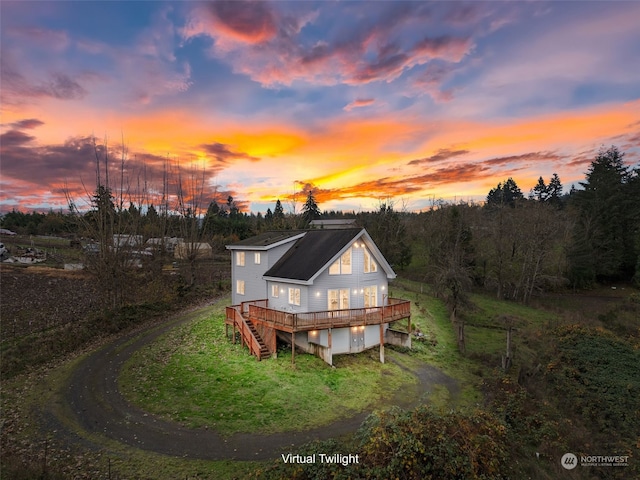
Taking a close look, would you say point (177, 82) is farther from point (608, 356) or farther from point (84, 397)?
point (608, 356)

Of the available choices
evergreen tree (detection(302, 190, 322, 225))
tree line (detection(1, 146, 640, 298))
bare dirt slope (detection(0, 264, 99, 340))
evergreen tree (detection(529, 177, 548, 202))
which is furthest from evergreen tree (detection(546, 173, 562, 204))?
bare dirt slope (detection(0, 264, 99, 340))

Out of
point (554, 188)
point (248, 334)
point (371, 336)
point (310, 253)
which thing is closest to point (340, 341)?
point (371, 336)

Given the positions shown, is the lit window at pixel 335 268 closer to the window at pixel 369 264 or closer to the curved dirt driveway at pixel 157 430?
the window at pixel 369 264

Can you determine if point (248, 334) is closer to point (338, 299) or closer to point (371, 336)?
point (338, 299)

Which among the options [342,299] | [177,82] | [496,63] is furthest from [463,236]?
[177,82]

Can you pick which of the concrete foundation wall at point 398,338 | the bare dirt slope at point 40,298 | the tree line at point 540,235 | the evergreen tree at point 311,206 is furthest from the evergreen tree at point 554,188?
the bare dirt slope at point 40,298

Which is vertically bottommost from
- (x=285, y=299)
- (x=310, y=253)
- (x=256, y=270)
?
(x=285, y=299)
